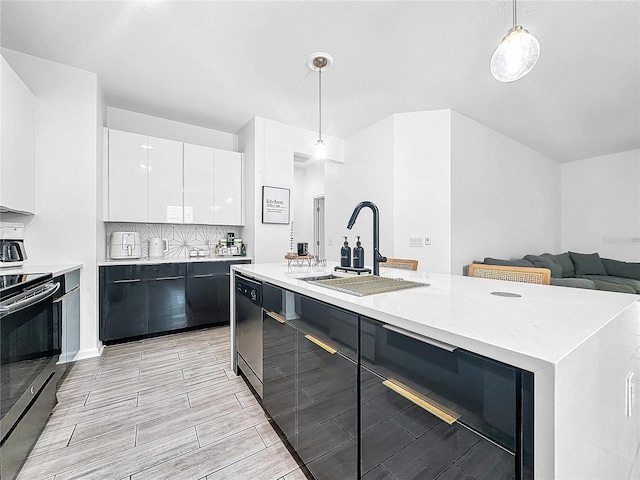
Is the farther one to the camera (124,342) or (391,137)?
(391,137)

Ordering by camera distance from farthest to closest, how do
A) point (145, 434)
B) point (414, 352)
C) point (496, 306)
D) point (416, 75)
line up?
point (416, 75), point (145, 434), point (496, 306), point (414, 352)

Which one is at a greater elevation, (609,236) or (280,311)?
(609,236)

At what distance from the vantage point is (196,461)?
1.38 meters

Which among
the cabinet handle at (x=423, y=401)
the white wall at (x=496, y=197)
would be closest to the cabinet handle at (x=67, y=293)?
the cabinet handle at (x=423, y=401)

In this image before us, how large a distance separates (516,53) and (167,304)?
3.59m

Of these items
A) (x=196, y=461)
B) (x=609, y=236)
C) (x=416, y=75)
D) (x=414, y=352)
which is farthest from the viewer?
(x=609, y=236)

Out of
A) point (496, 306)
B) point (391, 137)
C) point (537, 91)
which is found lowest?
point (496, 306)

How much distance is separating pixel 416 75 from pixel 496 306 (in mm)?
2645

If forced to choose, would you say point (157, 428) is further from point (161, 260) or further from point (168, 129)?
point (168, 129)

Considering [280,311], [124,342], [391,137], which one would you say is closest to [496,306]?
[280,311]

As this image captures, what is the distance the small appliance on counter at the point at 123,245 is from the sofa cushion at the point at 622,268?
730 cm

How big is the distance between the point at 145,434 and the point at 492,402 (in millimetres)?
1823

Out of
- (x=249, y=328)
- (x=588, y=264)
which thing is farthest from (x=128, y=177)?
(x=588, y=264)

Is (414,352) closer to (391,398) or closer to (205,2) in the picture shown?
(391,398)
